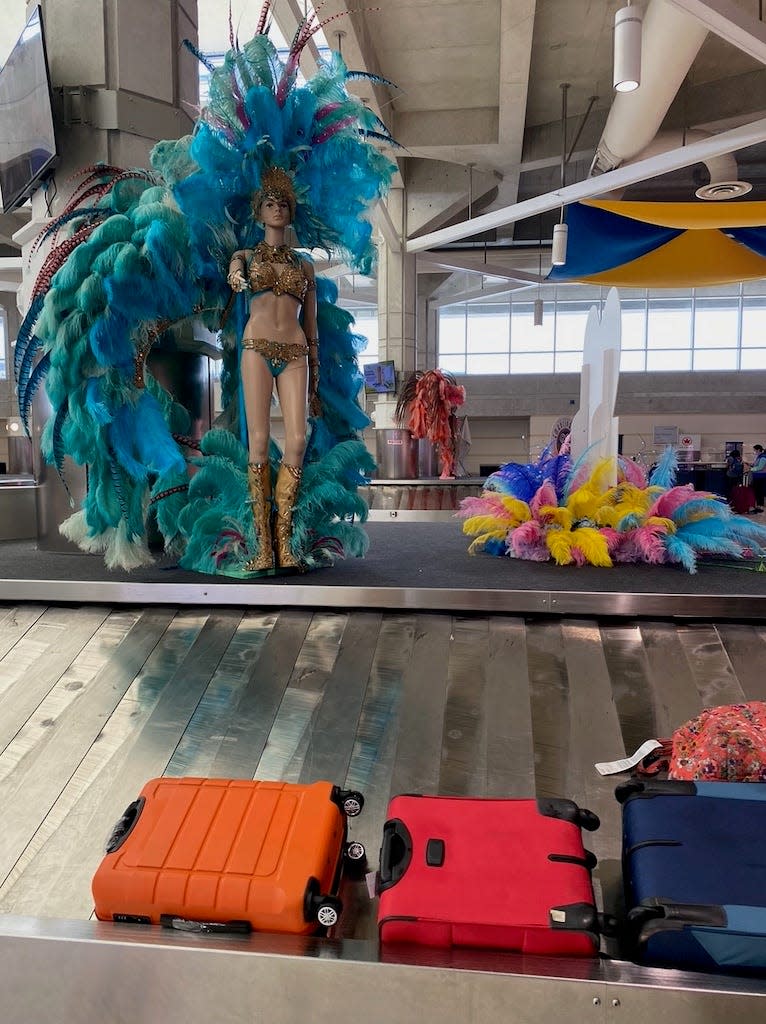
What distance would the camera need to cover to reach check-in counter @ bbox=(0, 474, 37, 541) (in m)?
4.59

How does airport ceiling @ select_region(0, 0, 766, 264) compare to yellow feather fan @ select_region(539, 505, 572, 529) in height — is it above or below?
above

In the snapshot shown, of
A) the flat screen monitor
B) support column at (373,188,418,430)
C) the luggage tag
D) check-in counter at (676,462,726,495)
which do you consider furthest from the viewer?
support column at (373,188,418,430)

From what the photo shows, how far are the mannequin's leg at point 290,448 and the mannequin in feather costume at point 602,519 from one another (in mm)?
1113

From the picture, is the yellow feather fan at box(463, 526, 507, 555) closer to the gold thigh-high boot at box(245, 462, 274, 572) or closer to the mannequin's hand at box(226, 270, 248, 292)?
the gold thigh-high boot at box(245, 462, 274, 572)

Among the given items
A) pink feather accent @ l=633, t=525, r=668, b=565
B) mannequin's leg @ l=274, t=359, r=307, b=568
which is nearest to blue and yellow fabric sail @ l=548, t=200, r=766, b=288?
pink feather accent @ l=633, t=525, r=668, b=565

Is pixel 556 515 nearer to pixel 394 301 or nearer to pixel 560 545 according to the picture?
pixel 560 545

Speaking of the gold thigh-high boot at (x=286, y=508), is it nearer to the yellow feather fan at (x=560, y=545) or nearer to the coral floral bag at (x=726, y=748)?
the yellow feather fan at (x=560, y=545)

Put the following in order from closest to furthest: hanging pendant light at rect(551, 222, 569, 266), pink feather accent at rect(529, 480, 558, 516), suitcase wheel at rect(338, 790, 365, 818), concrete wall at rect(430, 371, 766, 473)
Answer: suitcase wheel at rect(338, 790, 365, 818) → pink feather accent at rect(529, 480, 558, 516) → hanging pendant light at rect(551, 222, 569, 266) → concrete wall at rect(430, 371, 766, 473)

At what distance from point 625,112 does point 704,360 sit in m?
14.0

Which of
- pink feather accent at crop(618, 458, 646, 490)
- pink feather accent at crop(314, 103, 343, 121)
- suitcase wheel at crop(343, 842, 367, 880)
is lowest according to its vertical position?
suitcase wheel at crop(343, 842, 367, 880)

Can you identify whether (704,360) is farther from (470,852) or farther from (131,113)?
(470,852)

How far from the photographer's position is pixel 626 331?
20.6 metres

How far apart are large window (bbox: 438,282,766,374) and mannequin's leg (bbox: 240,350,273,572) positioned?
18.1 meters

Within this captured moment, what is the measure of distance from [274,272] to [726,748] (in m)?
2.27
